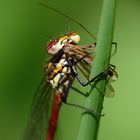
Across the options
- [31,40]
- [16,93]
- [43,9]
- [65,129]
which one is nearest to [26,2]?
[43,9]

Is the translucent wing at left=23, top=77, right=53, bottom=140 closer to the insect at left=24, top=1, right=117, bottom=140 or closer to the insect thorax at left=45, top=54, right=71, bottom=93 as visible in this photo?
the insect at left=24, top=1, right=117, bottom=140

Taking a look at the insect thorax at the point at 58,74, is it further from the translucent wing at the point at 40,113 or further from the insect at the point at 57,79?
the translucent wing at the point at 40,113

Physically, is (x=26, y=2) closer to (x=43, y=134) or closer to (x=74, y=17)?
(x=74, y=17)

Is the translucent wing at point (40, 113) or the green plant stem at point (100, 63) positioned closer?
the green plant stem at point (100, 63)

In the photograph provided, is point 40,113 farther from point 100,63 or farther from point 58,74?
point 100,63

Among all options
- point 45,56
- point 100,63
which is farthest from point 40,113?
point 100,63

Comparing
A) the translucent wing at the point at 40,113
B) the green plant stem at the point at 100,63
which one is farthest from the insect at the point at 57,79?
the green plant stem at the point at 100,63
